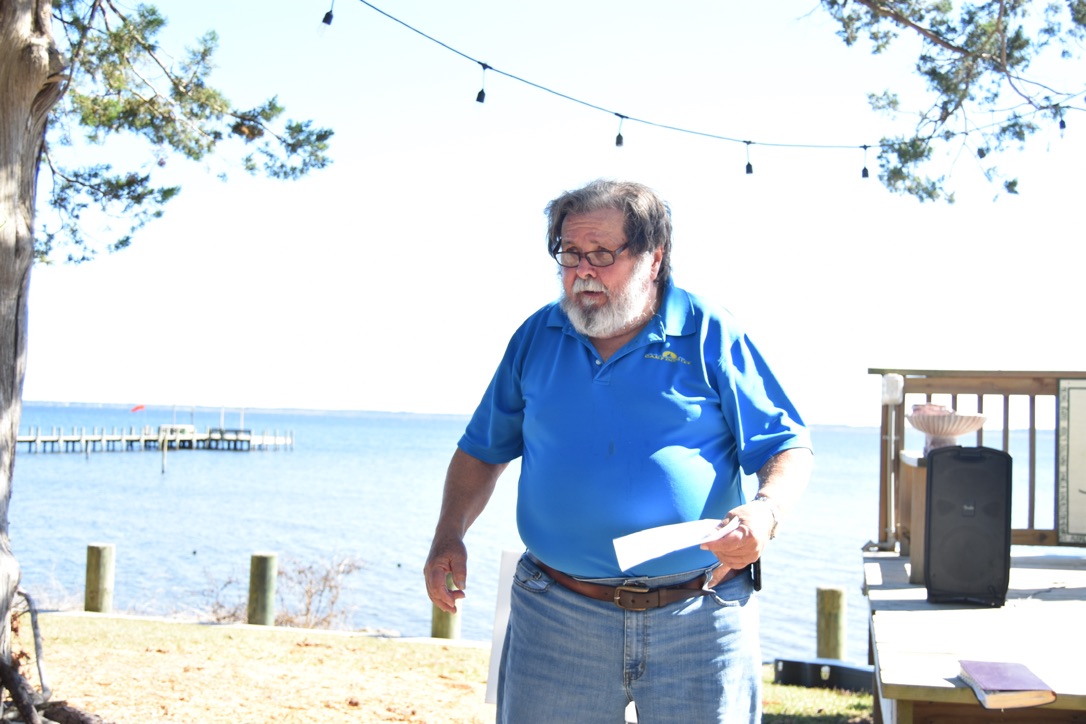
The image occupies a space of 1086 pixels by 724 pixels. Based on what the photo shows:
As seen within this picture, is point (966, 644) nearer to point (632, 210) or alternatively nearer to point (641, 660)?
point (641, 660)

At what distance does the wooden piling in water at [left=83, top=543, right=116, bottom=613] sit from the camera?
27.3 ft

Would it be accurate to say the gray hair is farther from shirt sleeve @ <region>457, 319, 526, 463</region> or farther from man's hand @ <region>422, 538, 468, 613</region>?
man's hand @ <region>422, 538, 468, 613</region>

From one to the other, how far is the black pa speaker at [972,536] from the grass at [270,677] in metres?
1.37

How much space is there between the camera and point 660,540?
203 centimetres

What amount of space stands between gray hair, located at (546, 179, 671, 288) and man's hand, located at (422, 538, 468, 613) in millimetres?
720

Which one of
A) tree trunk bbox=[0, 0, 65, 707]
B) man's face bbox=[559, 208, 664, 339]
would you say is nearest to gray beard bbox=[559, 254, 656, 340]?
man's face bbox=[559, 208, 664, 339]

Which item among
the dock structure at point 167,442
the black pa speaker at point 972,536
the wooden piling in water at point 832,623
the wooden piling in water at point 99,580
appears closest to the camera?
the black pa speaker at point 972,536

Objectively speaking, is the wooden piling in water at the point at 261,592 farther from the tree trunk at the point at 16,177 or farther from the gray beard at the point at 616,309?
the gray beard at the point at 616,309

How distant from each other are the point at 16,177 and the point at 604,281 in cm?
239

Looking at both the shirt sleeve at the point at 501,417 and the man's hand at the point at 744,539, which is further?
the shirt sleeve at the point at 501,417

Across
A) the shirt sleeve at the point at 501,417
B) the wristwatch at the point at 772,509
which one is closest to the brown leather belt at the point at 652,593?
the wristwatch at the point at 772,509


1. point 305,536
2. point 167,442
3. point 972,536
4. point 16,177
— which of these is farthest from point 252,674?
point 167,442

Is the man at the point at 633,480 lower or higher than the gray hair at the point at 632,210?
lower

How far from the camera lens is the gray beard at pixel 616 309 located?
231 centimetres
